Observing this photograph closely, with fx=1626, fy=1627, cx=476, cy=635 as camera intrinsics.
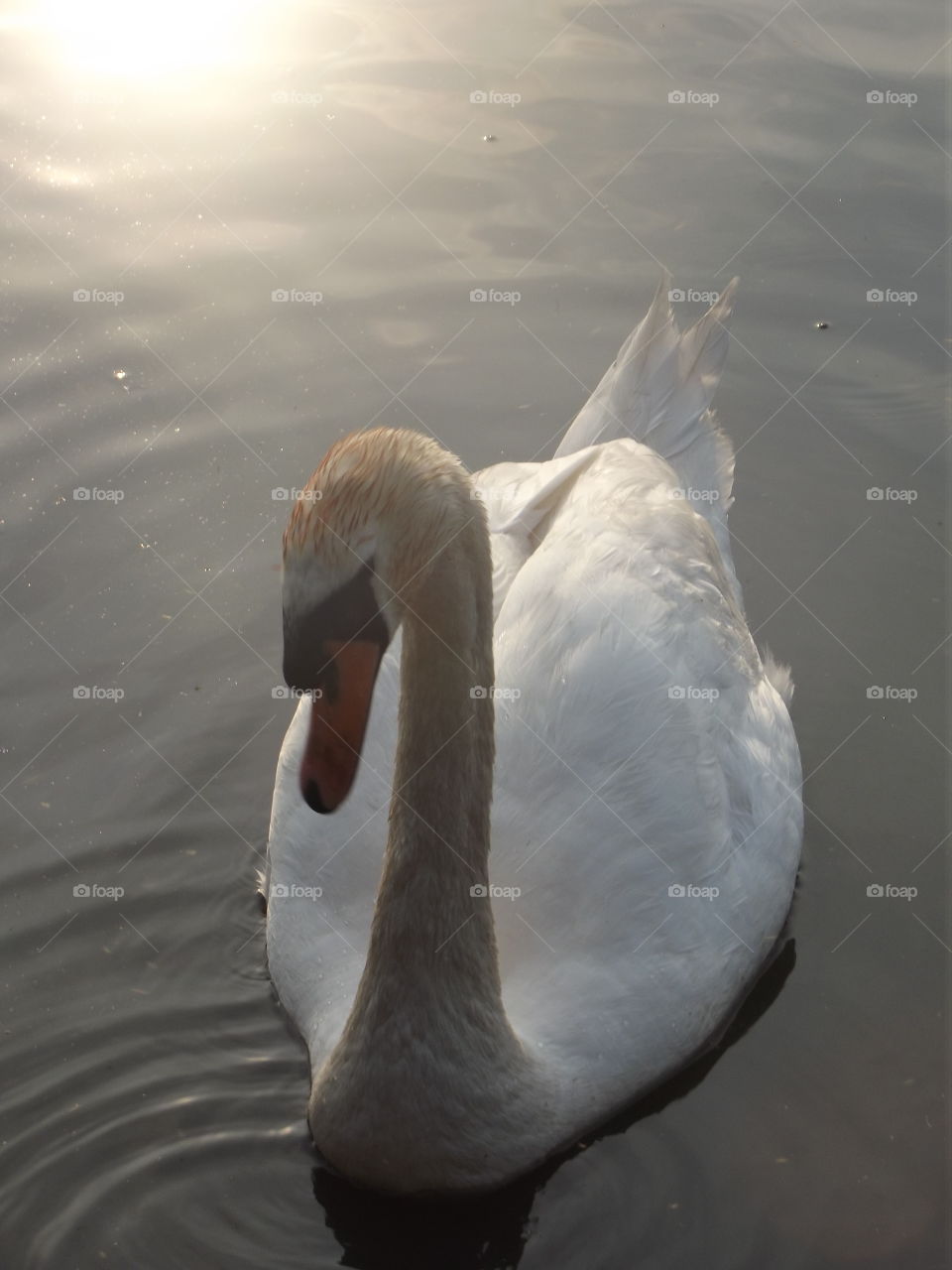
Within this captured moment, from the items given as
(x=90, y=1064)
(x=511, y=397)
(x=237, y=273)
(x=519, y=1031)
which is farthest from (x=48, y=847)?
(x=237, y=273)

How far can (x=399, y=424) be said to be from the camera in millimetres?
8375

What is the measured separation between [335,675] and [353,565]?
28cm

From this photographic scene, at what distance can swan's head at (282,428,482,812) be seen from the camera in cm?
393

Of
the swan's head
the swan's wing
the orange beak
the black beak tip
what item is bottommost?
the swan's wing

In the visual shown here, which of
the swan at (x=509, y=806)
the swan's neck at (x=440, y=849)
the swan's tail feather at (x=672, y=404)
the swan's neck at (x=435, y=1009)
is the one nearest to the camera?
the swan at (x=509, y=806)

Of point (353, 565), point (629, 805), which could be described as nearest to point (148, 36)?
point (629, 805)

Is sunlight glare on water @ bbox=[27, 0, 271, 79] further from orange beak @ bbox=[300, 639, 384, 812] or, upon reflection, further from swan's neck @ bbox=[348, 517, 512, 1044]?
orange beak @ bbox=[300, 639, 384, 812]

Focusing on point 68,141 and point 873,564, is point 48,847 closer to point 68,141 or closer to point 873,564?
point 873,564

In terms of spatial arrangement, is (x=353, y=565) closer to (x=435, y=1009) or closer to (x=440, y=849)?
(x=440, y=849)

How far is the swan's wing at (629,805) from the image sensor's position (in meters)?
4.95

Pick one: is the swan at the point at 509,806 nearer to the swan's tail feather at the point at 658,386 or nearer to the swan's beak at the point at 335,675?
the swan's beak at the point at 335,675

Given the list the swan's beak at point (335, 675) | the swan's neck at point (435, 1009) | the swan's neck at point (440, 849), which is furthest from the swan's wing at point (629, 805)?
the swan's beak at point (335, 675)

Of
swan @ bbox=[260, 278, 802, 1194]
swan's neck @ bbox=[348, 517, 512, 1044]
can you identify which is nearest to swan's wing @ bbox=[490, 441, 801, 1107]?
swan @ bbox=[260, 278, 802, 1194]

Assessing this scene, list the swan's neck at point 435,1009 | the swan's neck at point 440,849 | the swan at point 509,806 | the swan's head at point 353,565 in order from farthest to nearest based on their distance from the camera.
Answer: the swan's neck at point 435,1009
the swan's neck at point 440,849
the swan at point 509,806
the swan's head at point 353,565
